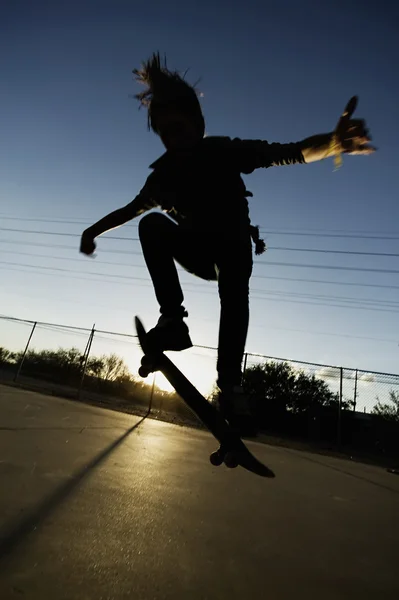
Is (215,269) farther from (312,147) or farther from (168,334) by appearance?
(312,147)

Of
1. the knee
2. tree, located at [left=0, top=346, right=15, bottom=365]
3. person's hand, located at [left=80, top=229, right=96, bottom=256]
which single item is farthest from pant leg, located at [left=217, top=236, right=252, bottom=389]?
tree, located at [left=0, top=346, right=15, bottom=365]

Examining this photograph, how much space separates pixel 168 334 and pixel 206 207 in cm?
66

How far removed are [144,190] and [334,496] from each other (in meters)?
2.36

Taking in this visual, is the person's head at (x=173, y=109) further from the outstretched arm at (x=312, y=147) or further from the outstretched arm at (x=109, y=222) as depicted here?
the outstretched arm at (x=109, y=222)

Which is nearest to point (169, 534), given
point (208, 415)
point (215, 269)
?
point (208, 415)

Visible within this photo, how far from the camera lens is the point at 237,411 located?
61.5 inches

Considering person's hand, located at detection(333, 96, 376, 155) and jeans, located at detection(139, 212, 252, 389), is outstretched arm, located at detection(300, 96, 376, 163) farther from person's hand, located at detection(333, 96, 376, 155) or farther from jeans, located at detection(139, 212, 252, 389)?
jeans, located at detection(139, 212, 252, 389)

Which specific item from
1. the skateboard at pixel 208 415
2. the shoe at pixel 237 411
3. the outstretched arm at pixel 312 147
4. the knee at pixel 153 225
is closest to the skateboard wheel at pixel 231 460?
the skateboard at pixel 208 415

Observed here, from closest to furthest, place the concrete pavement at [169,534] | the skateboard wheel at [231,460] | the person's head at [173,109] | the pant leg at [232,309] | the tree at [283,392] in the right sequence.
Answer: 1. the concrete pavement at [169,534]
2. the skateboard wheel at [231,460]
3. the pant leg at [232,309]
4. the person's head at [173,109]
5. the tree at [283,392]

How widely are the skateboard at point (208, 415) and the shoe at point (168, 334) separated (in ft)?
0.12

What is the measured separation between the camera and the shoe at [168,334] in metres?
1.69

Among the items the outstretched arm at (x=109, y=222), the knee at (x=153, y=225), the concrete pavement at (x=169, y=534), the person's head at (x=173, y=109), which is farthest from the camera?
the outstretched arm at (x=109, y=222)

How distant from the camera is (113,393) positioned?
17.7 meters

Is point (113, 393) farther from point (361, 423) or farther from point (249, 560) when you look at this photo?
point (249, 560)
